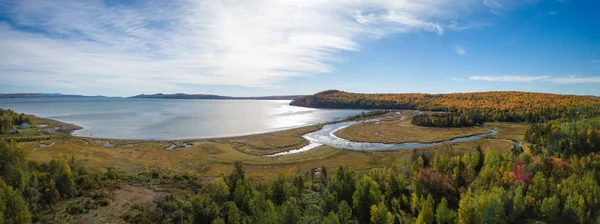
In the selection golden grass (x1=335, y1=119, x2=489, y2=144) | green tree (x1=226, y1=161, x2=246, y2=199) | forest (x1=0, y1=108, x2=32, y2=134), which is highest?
forest (x1=0, y1=108, x2=32, y2=134)

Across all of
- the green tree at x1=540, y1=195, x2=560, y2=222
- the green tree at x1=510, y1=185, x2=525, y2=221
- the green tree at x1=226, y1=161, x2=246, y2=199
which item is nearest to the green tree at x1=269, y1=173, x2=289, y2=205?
the green tree at x1=226, y1=161, x2=246, y2=199

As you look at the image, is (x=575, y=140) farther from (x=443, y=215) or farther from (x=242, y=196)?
(x=242, y=196)

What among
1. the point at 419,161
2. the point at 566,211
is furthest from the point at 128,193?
the point at 566,211

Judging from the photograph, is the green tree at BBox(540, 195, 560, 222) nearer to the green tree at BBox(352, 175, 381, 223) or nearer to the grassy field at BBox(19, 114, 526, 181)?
the green tree at BBox(352, 175, 381, 223)

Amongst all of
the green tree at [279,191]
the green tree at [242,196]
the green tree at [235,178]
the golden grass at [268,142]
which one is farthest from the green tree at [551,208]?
the golden grass at [268,142]

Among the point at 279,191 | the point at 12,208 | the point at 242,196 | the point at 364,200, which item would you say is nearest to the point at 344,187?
the point at 364,200

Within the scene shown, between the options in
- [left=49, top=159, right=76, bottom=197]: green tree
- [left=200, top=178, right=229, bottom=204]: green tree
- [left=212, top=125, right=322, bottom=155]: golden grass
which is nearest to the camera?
[left=49, top=159, right=76, bottom=197]: green tree

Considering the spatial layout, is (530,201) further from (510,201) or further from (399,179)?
(399,179)

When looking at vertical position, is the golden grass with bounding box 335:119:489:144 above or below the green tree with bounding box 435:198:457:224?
above

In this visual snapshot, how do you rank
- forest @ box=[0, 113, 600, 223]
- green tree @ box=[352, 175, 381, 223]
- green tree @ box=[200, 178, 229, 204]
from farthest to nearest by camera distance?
green tree @ box=[352, 175, 381, 223] → green tree @ box=[200, 178, 229, 204] → forest @ box=[0, 113, 600, 223]
